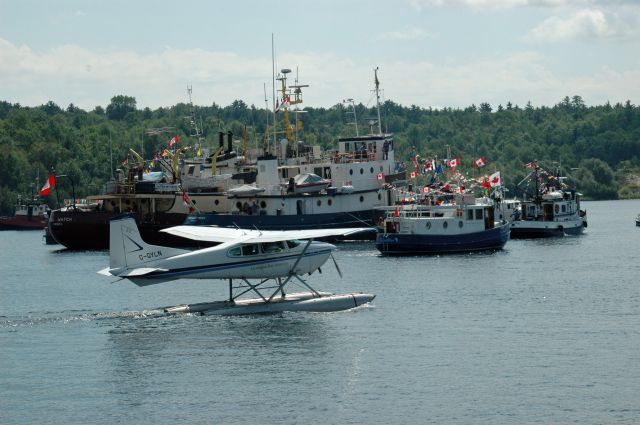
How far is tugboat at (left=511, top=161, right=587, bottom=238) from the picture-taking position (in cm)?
10119

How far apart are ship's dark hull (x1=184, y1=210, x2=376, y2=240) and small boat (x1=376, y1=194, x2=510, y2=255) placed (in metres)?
10.3

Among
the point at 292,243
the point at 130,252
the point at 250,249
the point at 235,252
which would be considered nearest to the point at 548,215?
the point at 292,243

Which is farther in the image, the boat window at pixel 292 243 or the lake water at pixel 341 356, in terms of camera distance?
the boat window at pixel 292 243

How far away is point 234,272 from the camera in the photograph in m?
51.2

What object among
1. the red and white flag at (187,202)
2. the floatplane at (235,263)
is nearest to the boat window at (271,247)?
the floatplane at (235,263)

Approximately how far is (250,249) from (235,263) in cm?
87

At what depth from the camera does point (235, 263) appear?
51.0 m

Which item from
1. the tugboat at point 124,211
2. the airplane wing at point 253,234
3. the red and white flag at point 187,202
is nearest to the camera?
the airplane wing at point 253,234

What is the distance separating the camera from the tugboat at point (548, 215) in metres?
101

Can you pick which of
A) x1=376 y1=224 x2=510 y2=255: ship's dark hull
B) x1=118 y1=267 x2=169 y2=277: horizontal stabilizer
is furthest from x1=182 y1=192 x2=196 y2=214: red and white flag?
x1=118 y1=267 x2=169 y2=277: horizontal stabilizer

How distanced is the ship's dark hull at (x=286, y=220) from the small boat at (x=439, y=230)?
10253 millimetres

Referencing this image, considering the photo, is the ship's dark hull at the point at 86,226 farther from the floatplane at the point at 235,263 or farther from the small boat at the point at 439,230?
the floatplane at the point at 235,263

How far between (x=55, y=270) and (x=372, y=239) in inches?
1107

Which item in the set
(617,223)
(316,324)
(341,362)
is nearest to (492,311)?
(316,324)
